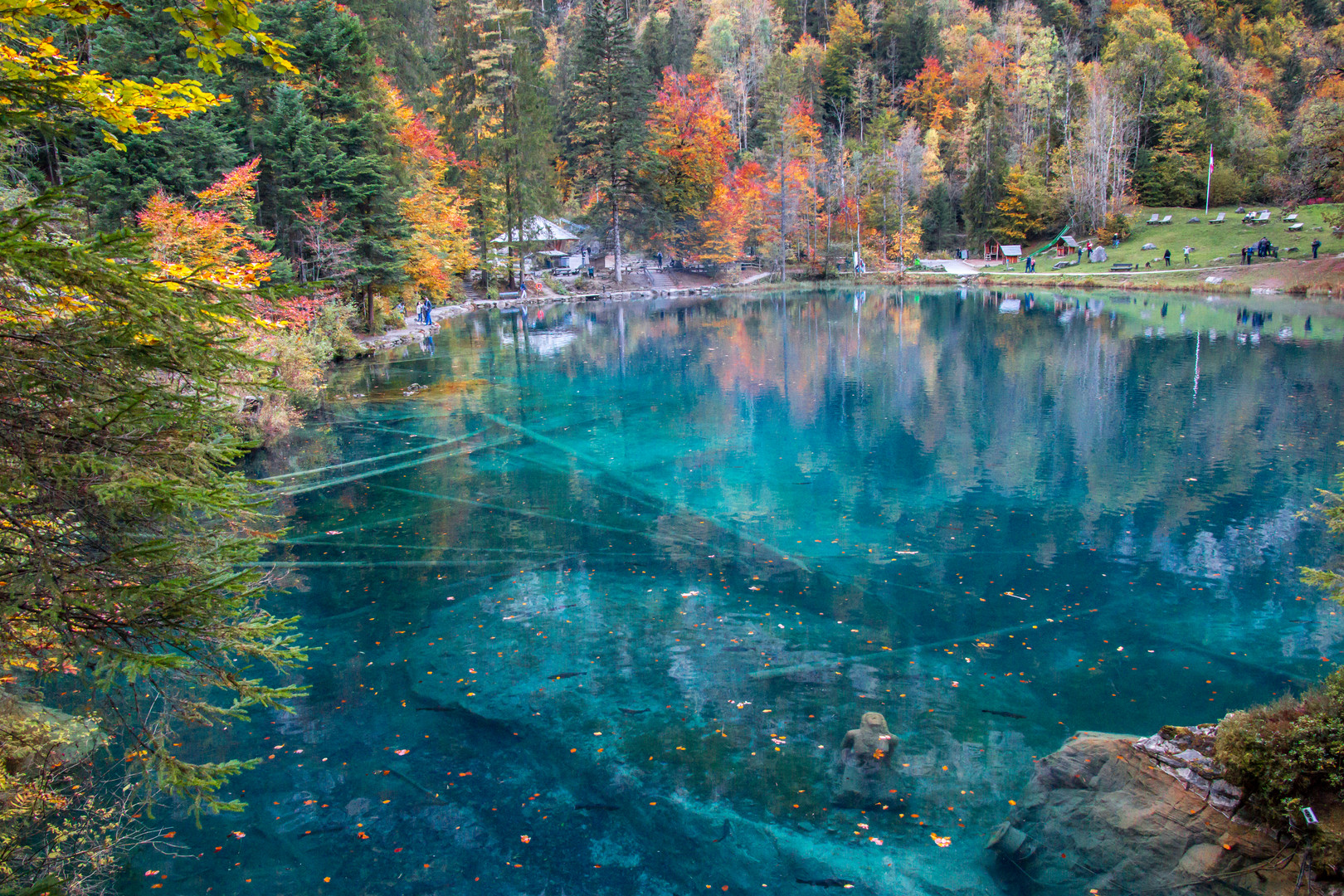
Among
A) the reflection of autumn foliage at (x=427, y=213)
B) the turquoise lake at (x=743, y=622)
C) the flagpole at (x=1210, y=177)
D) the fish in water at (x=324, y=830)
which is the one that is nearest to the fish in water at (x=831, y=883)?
the turquoise lake at (x=743, y=622)

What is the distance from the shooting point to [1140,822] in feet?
17.6

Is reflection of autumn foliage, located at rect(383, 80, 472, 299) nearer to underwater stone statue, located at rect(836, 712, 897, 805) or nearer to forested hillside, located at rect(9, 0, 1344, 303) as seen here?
forested hillside, located at rect(9, 0, 1344, 303)

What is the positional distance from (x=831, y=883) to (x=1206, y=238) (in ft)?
198

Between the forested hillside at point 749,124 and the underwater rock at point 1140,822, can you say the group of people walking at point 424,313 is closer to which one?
the forested hillside at point 749,124

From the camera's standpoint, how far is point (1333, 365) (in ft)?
70.3

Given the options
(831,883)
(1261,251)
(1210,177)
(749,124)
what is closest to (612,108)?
(749,124)

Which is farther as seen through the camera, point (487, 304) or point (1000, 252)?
point (1000, 252)

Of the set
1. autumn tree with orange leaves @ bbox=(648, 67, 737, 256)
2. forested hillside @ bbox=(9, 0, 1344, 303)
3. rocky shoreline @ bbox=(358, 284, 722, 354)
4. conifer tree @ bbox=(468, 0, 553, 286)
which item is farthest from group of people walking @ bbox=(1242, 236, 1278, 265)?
conifer tree @ bbox=(468, 0, 553, 286)

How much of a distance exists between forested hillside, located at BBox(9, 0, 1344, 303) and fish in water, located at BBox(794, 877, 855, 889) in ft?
87.1

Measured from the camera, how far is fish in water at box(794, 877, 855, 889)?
5633 millimetres

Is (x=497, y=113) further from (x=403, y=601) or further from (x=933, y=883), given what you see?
(x=933, y=883)

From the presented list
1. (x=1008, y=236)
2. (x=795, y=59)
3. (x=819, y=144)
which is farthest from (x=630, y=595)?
(x=795, y=59)

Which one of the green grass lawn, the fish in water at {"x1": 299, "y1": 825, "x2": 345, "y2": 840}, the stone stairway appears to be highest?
the green grass lawn

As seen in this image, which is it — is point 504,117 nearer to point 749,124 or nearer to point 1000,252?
point 749,124
